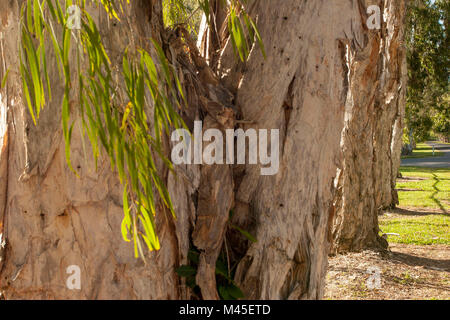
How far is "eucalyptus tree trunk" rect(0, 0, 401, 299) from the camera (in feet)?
6.22

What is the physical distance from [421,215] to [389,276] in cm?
467

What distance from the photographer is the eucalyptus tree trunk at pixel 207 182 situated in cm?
190

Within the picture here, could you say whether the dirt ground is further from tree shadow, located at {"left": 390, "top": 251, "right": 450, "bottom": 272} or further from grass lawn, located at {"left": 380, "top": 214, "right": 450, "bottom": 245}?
grass lawn, located at {"left": 380, "top": 214, "right": 450, "bottom": 245}

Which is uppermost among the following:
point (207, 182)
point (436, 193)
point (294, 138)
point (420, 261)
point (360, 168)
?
point (294, 138)

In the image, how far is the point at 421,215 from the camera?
9.89 m

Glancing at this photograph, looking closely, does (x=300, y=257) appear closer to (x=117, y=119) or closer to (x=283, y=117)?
(x=283, y=117)

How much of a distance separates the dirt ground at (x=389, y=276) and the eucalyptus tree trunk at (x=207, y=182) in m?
3.02

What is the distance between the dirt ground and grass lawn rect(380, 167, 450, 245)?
94 centimetres

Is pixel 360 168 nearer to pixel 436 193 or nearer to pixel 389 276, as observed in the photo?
pixel 389 276

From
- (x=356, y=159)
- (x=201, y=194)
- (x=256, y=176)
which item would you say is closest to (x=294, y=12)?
(x=256, y=176)

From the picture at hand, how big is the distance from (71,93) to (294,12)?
1093 millimetres

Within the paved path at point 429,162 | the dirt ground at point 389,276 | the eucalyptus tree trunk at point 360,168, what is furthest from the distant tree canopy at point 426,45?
the dirt ground at point 389,276

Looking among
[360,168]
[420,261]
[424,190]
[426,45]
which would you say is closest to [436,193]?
[424,190]

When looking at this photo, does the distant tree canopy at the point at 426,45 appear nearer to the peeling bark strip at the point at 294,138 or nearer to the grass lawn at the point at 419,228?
the grass lawn at the point at 419,228
